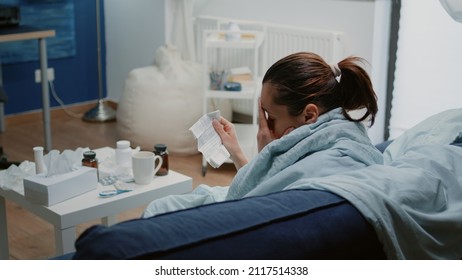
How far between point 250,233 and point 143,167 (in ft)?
4.13

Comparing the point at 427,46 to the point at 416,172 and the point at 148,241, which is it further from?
the point at 148,241

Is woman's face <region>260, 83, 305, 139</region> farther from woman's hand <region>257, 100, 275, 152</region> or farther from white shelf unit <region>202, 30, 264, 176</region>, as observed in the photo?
white shelf unit <region>202, 30, 264, 176</region>

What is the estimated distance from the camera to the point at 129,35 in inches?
188

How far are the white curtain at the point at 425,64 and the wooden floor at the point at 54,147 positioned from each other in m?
0.96

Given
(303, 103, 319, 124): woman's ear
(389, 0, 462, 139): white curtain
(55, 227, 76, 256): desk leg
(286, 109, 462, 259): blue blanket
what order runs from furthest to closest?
(389, 0, 462, 139): white curtain < (55, 227, 76, 256): desk leg < (303, 103, 319, 124): woman's ear < (286, 109, 462, 259): blue blanket

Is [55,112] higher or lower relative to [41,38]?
lower

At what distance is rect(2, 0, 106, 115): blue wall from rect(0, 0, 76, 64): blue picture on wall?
43 mm

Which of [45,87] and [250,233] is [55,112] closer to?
[45,87]

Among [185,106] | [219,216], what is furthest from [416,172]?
[185,106]

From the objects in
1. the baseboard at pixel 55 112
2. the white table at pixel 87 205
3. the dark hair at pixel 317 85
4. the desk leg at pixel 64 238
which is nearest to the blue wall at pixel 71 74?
the baseboard at pixel 55 112

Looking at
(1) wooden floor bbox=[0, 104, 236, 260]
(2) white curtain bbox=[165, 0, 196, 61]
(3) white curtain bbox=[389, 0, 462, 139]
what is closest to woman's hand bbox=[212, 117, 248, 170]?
(1) wooden floor bbox=[0, 104, 236, 260]

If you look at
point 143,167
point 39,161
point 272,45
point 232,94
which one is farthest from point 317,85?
point 272,45

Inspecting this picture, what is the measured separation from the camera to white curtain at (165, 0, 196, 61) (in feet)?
14.1

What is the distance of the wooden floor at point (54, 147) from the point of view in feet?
9.60
